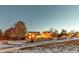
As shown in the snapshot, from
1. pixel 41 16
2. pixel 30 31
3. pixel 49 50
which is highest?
pixel 41 16

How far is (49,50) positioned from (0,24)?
2.10 feet

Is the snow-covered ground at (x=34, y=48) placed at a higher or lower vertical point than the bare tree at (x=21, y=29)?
lower


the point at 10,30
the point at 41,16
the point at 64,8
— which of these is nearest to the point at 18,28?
the point at 10,30

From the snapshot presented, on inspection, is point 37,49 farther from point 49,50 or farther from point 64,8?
point 64,8

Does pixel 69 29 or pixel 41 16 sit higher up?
pixel 41 16

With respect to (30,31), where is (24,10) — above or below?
above

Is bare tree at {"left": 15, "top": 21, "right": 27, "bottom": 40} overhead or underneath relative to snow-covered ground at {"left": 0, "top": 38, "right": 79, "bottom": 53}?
overhead

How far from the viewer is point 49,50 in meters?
2.56

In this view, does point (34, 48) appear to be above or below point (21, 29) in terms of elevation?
below

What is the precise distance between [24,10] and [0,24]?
0.32 m

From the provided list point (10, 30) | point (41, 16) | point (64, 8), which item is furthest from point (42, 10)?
point (10, 30)

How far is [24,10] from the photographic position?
258 centimetres
